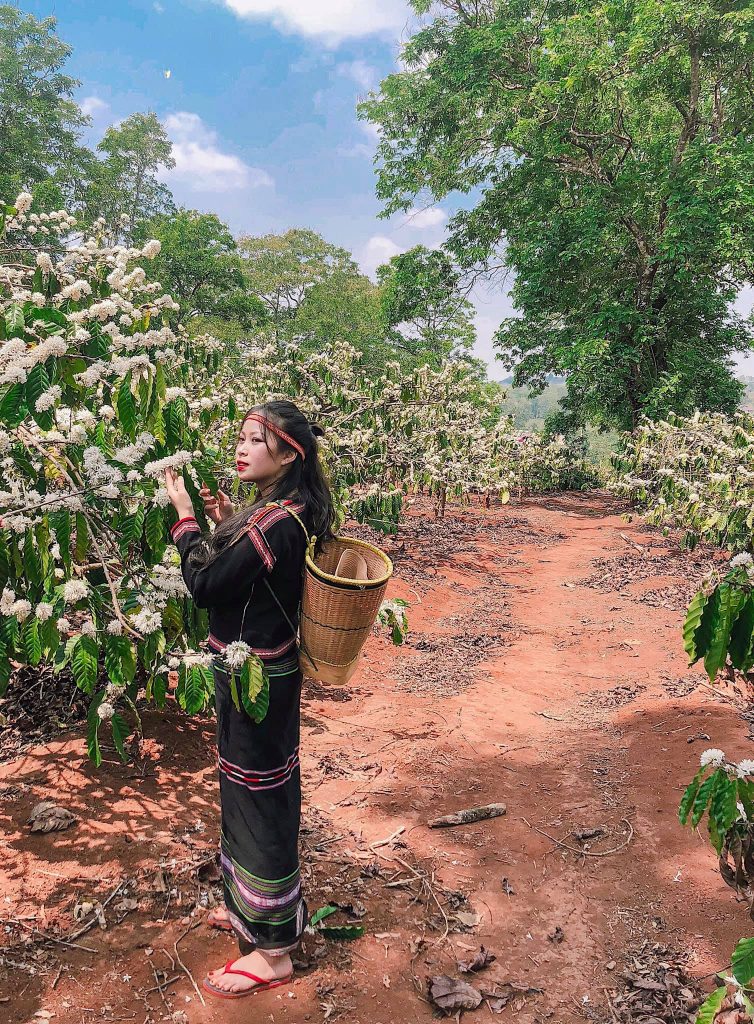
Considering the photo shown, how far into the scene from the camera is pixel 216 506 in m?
2.37

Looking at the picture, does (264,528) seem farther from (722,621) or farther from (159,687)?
(722,621)

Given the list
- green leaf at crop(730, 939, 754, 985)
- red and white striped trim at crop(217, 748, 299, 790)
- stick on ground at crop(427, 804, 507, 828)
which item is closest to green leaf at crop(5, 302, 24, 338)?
red and white striped trim at crop(217, 748, 299, 790)

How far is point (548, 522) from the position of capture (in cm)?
1505

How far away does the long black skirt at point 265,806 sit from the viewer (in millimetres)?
2164

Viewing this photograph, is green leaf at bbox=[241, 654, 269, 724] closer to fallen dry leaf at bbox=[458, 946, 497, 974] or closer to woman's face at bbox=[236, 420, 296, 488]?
woman's face at bbox=[236, 420, 296, 488]

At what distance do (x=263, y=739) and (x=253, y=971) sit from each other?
2.76 ft

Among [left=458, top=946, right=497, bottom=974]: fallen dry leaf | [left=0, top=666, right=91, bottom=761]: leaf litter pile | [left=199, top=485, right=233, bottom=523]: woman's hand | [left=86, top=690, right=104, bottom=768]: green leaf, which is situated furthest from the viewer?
[left=0, top=666, right=91, bottom=761]: leaf litter pile

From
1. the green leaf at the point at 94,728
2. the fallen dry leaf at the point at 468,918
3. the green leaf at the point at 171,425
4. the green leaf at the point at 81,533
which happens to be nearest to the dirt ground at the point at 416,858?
the fallen dry leaf at the point at 468,918

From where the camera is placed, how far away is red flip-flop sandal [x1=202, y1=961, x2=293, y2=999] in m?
2.16

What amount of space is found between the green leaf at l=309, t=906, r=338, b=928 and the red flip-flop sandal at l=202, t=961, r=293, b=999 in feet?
0.99

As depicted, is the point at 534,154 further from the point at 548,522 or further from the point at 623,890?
the point at 623,890

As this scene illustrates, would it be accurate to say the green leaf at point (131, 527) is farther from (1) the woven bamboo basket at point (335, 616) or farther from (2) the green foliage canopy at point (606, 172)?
(2) the green foliage canopy at point (606, 172)

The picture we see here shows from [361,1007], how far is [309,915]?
1.52 feet

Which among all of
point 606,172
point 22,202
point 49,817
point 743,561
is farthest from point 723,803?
point 606,172
